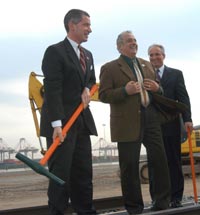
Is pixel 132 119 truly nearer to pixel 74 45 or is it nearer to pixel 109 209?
pixel 74 45

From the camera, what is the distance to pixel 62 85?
151 inches

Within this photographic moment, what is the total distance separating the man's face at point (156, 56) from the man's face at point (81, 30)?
1.28 meters

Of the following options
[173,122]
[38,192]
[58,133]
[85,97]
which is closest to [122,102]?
[85,97]

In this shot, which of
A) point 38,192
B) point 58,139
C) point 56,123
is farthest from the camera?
point 38,192

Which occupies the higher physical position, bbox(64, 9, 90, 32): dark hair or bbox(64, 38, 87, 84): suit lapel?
bbox(64, 9, 90, 32): dark hair

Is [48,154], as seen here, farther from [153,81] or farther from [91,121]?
[153,81]

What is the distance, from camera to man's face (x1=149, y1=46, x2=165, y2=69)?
5025 millimetres

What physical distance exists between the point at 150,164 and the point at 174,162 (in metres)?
0.75

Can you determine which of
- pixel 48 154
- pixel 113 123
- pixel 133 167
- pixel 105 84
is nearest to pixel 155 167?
pixel 133 167

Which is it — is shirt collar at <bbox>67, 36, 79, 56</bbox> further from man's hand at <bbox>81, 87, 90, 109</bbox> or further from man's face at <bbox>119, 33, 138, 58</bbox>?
man's face at <bbox>119, 33, 138, 58</bbox>

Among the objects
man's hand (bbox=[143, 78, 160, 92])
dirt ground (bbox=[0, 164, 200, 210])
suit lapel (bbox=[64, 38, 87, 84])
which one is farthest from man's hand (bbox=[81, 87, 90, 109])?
dirt ground (bbox=[0, 164, 200, 210])

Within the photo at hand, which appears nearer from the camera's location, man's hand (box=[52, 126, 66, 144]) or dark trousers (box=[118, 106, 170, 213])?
man's hand (box=[52, 126, 66, 144])

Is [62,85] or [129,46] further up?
[129,46]

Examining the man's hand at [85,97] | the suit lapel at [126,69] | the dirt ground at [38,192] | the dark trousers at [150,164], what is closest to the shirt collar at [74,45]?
the man's hand at [85,97]
